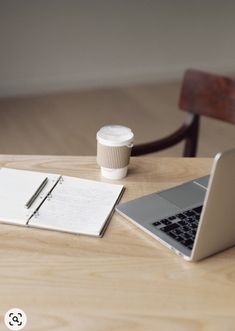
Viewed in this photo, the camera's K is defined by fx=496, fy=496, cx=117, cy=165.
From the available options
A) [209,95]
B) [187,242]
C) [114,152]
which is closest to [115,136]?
[114,152]

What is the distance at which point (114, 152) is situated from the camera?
1.06m

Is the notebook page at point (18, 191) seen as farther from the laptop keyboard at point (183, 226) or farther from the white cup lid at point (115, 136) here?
the laptop keyboard at point (183, 226)

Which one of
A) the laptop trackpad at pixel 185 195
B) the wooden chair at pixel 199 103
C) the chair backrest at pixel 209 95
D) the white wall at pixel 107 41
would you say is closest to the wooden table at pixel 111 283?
the laptop trackpad at pixel 185 195

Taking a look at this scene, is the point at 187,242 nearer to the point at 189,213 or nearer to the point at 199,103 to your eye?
the point at 189,213

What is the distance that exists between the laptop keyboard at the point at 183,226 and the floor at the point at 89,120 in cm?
202

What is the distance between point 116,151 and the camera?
→ 1.06 meters

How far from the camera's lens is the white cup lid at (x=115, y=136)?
1046 millimetres

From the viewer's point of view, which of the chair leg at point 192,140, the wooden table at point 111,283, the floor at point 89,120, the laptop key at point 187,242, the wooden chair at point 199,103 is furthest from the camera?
the floor at point 89,120

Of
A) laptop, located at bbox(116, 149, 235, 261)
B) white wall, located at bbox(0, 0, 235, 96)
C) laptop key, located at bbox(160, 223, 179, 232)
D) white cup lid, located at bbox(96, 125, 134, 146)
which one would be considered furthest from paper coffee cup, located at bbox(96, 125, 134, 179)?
white wall, located at bbox(0, 0, 235, 96)

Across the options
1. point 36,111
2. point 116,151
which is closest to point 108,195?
point 116,151

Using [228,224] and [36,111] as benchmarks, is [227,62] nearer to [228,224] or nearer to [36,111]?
[36,111]

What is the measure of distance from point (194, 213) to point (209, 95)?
0.79 meters

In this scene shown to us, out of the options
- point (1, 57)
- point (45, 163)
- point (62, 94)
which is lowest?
point (62, 94)

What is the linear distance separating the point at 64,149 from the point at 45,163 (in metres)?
1.85
